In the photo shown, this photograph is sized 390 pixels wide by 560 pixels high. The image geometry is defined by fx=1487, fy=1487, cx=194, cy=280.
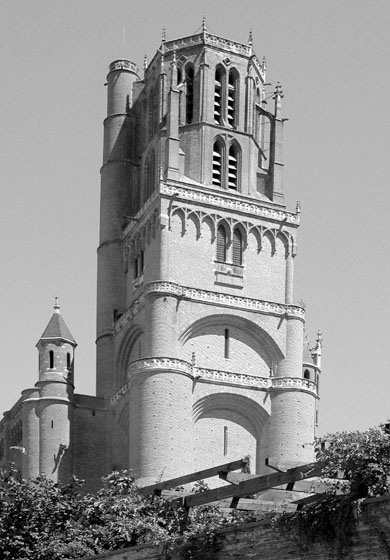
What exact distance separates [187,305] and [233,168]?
30.4ft

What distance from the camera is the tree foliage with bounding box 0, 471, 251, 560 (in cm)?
2970

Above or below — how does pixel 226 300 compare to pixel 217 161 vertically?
below

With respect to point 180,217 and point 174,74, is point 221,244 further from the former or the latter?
point 174,74

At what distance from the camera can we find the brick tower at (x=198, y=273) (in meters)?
69.2

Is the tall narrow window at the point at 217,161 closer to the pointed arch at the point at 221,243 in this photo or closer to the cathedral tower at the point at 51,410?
the pointed arch at the point at 221,243

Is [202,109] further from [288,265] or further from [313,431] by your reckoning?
[313,431]

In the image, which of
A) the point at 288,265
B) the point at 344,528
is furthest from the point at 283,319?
the point at 344,528

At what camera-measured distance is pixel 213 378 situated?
7019cm

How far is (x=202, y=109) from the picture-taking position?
76.3m

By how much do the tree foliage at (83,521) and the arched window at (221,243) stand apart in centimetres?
2991

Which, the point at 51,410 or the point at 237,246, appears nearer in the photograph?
the point at 51,410

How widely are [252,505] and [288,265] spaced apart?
4607 centimetres

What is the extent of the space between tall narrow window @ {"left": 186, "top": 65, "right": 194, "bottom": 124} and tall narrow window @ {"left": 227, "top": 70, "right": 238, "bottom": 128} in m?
1.94

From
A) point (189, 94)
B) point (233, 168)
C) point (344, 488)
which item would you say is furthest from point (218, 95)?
point (344, 488)
